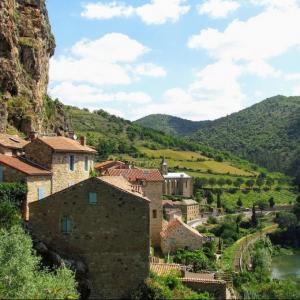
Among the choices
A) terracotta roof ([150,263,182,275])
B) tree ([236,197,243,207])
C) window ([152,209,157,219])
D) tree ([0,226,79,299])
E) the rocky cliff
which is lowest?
terracotta roof ([150,263,182,275])

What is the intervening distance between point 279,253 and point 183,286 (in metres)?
74.4

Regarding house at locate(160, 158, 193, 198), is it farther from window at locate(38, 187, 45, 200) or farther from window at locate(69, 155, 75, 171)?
window at locate(38, 187, 45, 200)

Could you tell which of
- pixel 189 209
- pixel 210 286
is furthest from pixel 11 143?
pixel 189 209

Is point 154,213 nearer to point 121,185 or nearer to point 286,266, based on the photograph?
point 121,185

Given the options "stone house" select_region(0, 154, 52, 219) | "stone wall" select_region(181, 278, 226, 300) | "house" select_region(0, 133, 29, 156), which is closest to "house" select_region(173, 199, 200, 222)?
"house" select_region(0, 133, 29, 156)

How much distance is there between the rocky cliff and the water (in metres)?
37.7

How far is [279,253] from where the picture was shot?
330ft

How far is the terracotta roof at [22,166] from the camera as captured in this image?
3428 cm

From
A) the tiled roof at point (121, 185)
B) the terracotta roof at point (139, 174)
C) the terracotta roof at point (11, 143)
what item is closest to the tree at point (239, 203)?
the terracotta roof at point (139, 174)

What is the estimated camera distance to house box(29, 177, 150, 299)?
101 feet

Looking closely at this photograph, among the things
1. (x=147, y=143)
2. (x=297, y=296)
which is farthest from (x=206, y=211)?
(x=297, y=296)

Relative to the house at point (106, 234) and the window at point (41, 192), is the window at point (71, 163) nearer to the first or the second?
the window at point (41, 192)

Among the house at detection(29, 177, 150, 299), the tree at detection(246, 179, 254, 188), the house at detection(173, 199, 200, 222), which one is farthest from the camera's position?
the tree at detection(246, 179, 254, 188)

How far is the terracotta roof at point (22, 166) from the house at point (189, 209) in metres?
80.2
